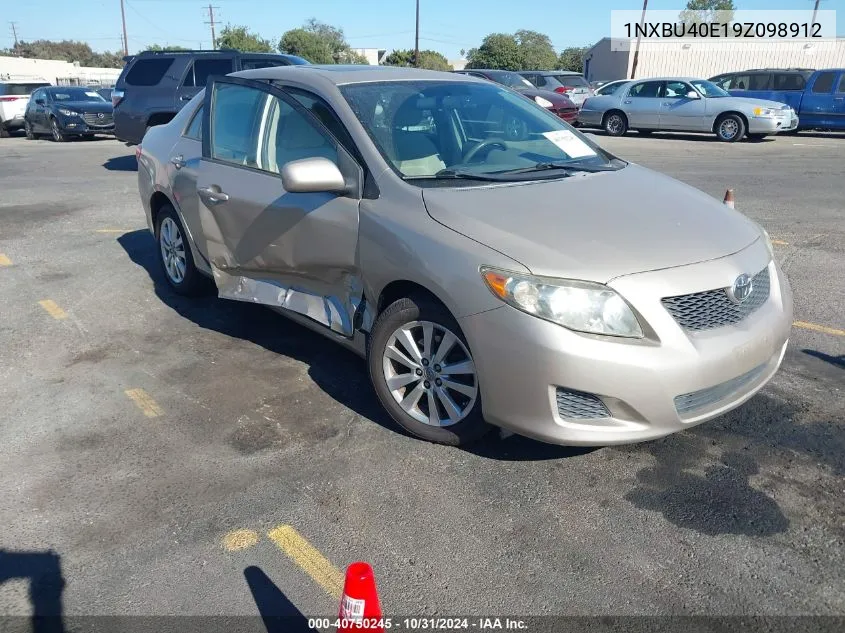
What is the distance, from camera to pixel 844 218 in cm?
859

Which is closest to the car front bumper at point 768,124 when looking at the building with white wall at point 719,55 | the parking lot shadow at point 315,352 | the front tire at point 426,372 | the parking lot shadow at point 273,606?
the parking lot shadow at point 315,352

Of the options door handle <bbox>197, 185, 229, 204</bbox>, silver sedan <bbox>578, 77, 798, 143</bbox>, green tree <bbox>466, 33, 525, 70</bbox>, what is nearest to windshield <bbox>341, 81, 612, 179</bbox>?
door handle <bbox>197, 185, 229, 204</bbox>

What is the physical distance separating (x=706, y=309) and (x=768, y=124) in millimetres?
16083

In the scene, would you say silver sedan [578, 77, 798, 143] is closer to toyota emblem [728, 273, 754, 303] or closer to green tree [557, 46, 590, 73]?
toyota emblem [728, 273, 754, 303]

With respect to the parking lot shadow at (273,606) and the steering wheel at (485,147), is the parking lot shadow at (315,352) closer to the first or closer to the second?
the parking lot shadow at (273,606)

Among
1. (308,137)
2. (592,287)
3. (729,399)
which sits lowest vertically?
(729,399)

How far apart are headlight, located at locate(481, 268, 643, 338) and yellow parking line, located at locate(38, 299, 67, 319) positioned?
4048 millimetres

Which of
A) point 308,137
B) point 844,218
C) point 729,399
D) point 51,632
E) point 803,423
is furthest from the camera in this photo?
point 844,218

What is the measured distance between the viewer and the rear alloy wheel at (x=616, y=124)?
63.7 ft

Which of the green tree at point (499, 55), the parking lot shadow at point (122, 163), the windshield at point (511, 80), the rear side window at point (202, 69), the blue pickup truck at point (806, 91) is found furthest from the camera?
the green tree at point (499, 55)

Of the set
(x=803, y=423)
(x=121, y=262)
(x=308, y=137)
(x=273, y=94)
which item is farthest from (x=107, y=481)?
(x=121, y=262)

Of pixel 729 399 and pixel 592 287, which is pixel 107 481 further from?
pixel 729 399

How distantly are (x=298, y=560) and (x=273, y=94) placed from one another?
2841 millimetres

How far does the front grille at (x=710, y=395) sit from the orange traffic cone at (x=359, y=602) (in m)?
1.65
